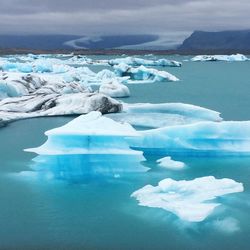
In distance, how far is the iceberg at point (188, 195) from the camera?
17.1 feet

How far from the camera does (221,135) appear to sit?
316 inches

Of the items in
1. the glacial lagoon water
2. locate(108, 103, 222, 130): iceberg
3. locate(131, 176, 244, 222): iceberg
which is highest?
locate(108, 103, 222, 130): iceberg

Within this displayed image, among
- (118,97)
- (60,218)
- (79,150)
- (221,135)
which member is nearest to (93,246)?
(60,218)

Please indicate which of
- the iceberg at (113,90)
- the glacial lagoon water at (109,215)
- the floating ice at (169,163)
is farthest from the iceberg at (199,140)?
the iceberg at (113,90)

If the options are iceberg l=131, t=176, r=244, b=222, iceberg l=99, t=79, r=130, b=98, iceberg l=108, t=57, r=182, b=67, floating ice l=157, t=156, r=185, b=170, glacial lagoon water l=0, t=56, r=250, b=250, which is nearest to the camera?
glacial lagoon water l=0, t=56, r=250, b=250

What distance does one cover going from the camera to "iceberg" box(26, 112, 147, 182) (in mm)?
6941

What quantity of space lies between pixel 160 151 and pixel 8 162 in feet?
7.33

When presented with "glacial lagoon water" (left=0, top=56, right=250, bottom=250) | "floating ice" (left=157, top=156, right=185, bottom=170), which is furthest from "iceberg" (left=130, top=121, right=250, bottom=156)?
"floating ice" (left=157, top=156, right=185, bottom=170)

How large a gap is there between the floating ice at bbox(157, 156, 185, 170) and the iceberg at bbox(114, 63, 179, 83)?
1498 centimetres

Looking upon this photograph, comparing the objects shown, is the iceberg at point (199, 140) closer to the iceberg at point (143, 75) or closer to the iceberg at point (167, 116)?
the iceberg at point (167, 116)

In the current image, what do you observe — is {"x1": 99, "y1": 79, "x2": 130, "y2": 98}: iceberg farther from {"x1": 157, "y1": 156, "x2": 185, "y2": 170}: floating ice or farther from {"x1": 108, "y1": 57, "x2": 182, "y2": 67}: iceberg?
{"x1": 108, "y1": 57, "x2": 182, "y2": 67}: iceberg

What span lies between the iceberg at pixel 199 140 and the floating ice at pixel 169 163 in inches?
19.9

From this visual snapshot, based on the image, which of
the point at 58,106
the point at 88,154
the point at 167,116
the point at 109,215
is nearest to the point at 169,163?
the point at 88,154

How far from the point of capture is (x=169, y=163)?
730cm
